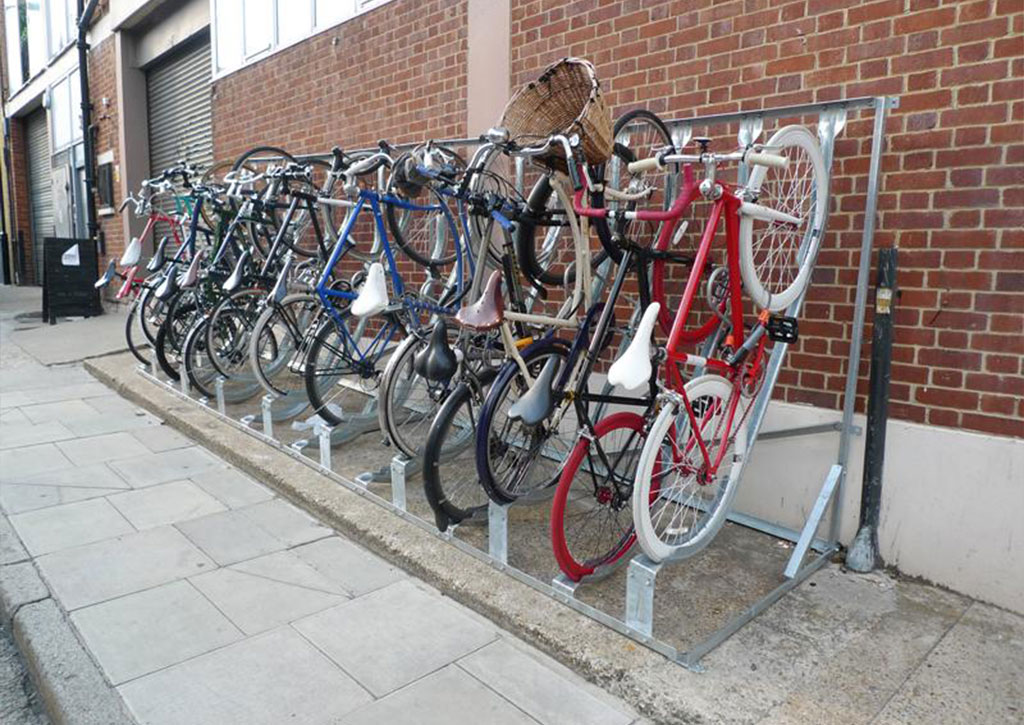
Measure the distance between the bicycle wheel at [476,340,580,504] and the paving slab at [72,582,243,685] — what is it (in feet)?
3.65

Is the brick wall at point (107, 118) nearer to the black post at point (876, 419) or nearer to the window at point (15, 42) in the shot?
the window at point (15, 42)

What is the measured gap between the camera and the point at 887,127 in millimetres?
3070

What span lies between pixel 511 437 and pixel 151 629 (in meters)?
1.54

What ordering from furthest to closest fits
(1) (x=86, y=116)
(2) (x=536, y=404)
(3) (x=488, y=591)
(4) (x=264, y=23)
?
(1) (x=86, y=116), (4) (x=264, y=23), (3) (x=488, y=591), (2) (x=536, y=404)

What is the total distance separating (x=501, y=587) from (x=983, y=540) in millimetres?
1855

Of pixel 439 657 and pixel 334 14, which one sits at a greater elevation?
pixel 334 14

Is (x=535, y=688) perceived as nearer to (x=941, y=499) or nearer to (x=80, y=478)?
(x=941, y=499)

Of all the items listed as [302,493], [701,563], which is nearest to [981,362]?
[701,563]

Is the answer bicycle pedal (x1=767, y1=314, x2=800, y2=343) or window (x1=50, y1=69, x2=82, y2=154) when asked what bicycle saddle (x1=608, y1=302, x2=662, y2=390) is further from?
window (x1=50, y1=69, x2=82, y2=154)

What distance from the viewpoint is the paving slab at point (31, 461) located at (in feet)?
14.8

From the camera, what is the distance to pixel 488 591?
9.71ft

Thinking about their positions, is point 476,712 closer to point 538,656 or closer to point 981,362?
point 538,656

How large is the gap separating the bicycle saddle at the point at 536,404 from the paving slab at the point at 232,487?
6.68 feet

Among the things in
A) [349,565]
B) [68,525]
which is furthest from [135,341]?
[349,565]
